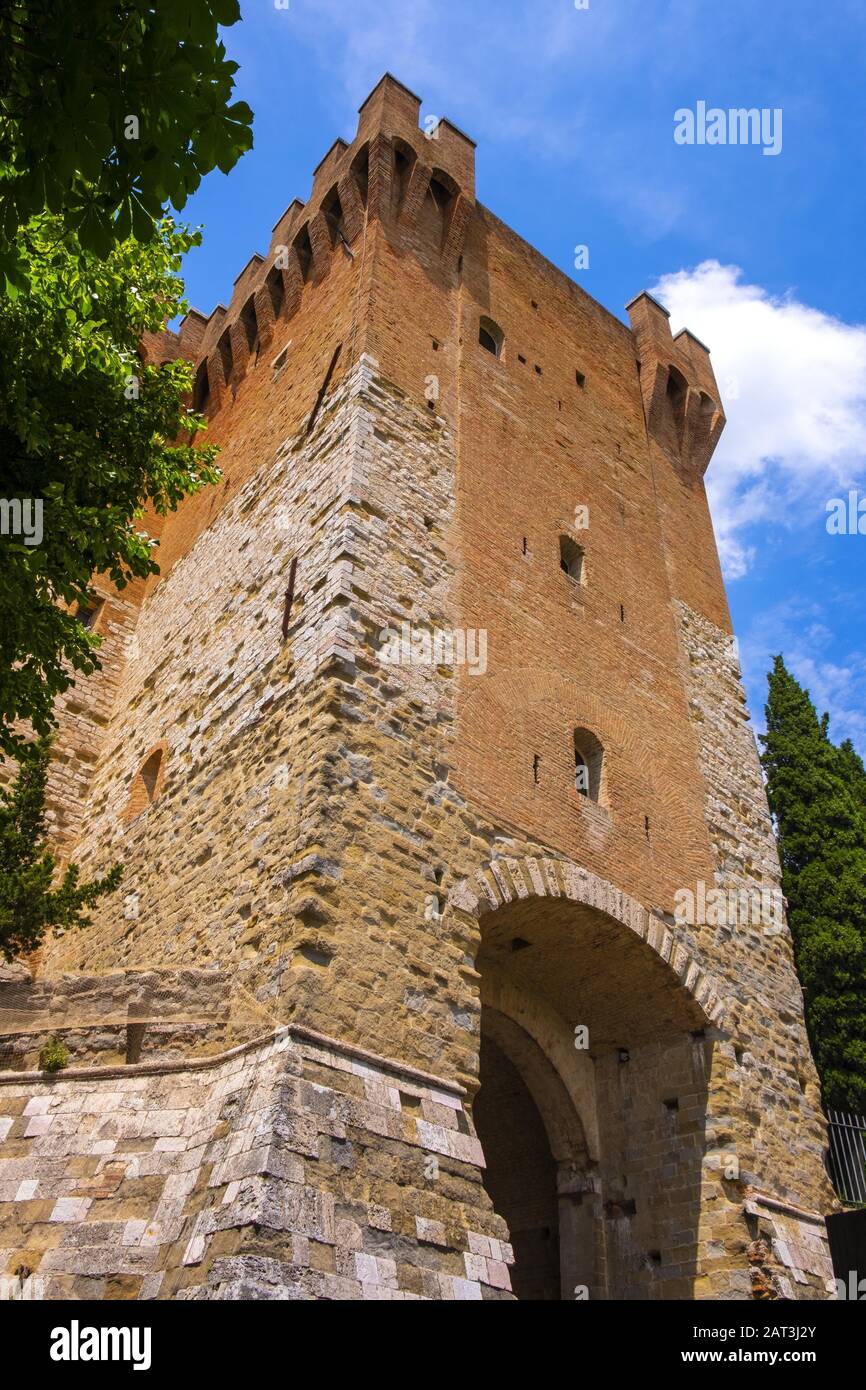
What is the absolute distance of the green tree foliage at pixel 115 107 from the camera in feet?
13.1

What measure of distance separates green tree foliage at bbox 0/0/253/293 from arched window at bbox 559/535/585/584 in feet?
31.4

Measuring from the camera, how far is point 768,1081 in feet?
37.1

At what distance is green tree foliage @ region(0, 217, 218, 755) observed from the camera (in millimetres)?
7188

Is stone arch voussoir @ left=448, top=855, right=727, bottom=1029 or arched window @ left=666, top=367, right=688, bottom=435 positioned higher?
arched window @ left=666, top=367, right=688, bottom=435

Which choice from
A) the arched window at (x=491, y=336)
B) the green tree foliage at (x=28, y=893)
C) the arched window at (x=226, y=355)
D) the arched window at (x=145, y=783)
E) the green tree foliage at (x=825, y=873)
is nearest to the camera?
the green tree foliage at (x=28, y=893)

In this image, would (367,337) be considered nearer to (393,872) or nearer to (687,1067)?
(393,872)

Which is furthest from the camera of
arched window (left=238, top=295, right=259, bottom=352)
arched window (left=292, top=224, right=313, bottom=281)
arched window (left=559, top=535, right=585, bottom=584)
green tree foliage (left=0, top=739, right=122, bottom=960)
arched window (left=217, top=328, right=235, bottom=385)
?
arched window (left=217, top=328, right=235, bottom=385)

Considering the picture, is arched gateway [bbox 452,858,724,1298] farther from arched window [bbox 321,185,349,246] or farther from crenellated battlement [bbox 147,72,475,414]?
arched window [bbox 321,185,349,246]

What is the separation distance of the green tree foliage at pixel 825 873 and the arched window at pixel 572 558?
845 cm

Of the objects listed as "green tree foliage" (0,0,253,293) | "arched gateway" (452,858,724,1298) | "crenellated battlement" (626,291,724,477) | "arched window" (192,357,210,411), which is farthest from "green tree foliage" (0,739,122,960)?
"crenellated battlement" (626,291,724,477)

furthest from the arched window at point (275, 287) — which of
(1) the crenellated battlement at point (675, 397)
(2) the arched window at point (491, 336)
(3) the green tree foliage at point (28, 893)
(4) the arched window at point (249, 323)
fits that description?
(3) the green tree foliage at point (28, 893)

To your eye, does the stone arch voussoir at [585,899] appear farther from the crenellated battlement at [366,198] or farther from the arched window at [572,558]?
the crenellated battlement at [366,198]

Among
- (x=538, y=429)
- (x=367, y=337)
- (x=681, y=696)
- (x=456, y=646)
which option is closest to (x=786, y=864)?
(x=681, y=696)

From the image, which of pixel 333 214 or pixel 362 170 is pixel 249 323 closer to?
pixel 333 214
